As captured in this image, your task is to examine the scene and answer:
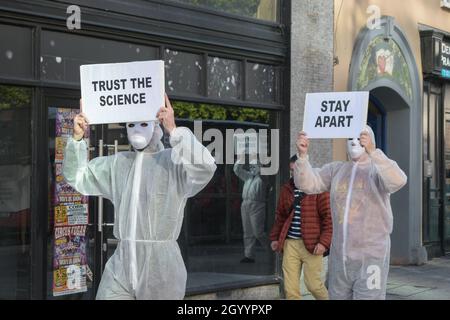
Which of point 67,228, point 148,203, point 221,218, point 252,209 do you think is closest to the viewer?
point 148,203

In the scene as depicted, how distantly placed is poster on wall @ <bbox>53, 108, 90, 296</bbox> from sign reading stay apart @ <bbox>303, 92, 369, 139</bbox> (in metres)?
2.62

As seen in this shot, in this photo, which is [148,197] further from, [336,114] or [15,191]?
[15,191]

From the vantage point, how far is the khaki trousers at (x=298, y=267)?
7414 mm

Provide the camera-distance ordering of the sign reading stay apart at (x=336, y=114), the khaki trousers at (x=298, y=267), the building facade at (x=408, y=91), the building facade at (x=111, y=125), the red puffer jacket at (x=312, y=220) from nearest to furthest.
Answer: the sign reading stay apart at (x=336, y=114) < the building facade at (x=111, y=125) < the red puffer jacket at (x=312, y=220) < the khaki trousers at (x=298, y=267) < the building facade at (x=408, y=91)

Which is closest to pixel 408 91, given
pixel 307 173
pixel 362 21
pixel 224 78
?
pixel 362 21

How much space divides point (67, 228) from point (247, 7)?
12.8 ft

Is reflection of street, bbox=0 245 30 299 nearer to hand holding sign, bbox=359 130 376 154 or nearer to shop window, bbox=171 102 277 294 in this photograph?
shop window, bbox=171 102 277 294

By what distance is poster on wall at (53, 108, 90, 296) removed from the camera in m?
7.00

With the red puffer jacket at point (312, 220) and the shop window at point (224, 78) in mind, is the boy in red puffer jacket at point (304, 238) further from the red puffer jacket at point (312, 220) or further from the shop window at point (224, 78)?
the shop window at point (224, 78)

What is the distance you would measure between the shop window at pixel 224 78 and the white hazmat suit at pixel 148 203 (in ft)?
12.6

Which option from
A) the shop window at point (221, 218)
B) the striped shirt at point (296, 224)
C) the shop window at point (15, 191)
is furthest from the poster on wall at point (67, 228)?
the striped shirt at point (296, 224)

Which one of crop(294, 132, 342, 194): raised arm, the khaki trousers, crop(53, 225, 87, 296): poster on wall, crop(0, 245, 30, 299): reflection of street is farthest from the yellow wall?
crop(0, 245, 30, 299): reflection of street

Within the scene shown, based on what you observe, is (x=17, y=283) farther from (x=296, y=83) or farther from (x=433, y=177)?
(x=433, y=177)

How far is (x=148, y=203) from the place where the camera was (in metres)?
4.61
